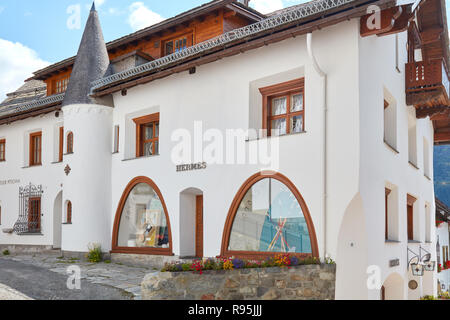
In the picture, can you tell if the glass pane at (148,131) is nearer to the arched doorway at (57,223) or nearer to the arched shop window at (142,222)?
the arched shop window at (142,222)

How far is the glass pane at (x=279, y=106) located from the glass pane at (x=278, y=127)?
194 mm

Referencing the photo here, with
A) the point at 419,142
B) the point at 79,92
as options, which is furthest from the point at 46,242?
A: the point at 419,142

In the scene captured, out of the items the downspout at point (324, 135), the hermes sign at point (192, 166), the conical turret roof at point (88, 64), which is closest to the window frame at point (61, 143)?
the conical turret roof at point (88, 64)

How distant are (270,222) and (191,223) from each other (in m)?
3.19

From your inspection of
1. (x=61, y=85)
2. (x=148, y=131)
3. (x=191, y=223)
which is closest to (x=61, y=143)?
(x=61, y=85)

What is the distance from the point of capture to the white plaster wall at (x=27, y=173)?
19.2 meters

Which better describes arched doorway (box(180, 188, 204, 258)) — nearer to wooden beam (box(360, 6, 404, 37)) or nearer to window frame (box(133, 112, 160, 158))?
window frame (box(133, 112, 160, 158))

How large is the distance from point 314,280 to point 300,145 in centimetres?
291

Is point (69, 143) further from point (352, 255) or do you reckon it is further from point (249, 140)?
Result: point (352, 255)

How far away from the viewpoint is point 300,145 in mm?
11625

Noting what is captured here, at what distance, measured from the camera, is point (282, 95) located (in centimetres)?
1280

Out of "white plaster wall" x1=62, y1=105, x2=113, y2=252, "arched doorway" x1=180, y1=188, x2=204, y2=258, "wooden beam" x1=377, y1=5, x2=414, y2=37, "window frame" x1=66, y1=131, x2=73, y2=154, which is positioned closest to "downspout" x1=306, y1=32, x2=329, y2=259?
"wooden beam" x1=377, y1=5, x2=414, y2=37

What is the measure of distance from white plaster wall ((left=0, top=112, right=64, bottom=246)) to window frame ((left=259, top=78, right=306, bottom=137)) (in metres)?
9.05

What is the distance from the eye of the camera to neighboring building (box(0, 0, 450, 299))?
1109 centimetres
